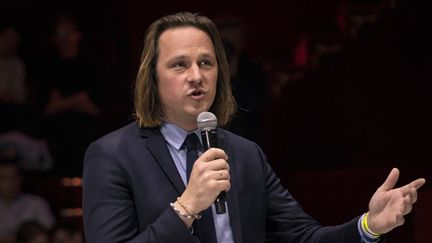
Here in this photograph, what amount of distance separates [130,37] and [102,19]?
299mm

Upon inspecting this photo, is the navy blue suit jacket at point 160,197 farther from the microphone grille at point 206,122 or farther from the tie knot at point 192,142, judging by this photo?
the microphone grille at point 206,122

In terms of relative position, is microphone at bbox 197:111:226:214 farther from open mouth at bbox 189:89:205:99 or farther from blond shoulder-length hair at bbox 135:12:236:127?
blond shoulder-length hair at bbox 135:12:236:127

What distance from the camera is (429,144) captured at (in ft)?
18.2

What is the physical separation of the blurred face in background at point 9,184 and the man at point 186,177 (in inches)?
132

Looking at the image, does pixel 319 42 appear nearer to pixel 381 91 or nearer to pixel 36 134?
pixel 381 91

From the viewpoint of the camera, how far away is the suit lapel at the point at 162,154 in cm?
265

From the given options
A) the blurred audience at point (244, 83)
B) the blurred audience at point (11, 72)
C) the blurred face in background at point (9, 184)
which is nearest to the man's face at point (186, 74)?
the blurred audience at point (244, 83)

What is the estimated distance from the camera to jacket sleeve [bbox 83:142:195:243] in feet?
8.14

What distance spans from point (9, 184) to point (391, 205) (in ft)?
12.6

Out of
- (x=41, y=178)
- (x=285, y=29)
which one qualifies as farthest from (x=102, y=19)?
(x=41, y=178)

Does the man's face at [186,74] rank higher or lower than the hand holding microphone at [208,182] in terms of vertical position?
higher

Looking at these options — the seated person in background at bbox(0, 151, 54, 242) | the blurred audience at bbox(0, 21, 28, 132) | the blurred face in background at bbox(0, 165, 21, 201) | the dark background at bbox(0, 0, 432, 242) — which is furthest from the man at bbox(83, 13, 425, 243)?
the blurred audience at bbox(0, 21, 28, 132)

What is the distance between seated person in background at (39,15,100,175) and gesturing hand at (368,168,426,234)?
4.19 metres

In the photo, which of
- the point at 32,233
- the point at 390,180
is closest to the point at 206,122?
the point at 390,180
